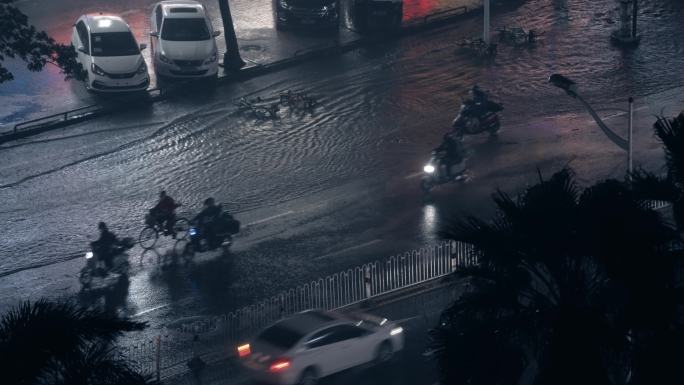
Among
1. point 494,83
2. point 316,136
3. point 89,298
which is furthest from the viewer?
point 494,83

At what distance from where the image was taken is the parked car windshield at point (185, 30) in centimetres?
3600

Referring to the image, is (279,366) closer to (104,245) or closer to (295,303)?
(295,303)

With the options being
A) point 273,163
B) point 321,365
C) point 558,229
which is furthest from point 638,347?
point 273,163

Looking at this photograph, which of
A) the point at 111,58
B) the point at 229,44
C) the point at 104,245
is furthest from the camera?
the point at 229,44

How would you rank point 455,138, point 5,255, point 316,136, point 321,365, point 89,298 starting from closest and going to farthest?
point 321,365 → point 89,298 → point 5,255 → point 455,138 → point 316,136

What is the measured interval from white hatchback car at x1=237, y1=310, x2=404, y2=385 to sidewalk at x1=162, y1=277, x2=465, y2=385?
1.69 ft

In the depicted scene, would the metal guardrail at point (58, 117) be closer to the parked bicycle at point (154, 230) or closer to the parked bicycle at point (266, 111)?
the parked bicycle at point (266, 111)

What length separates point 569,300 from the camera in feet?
42.0

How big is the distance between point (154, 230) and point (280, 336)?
704 cm

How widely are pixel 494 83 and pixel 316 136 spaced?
656cm

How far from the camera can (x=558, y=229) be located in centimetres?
1298

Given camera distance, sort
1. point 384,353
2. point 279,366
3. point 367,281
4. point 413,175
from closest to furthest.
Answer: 1. point 279,366
2. point 384,353
3. point 367,281
4. point 413,175

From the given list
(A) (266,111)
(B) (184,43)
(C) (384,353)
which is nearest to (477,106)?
(A) (266,111)

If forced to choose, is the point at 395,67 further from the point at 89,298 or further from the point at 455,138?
the point at 89,298
